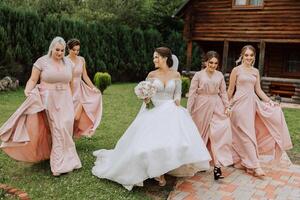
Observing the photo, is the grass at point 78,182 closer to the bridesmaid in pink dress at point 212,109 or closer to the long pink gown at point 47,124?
the long pink gown at point 47,124

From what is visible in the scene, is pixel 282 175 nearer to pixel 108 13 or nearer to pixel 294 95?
pixel 294 95

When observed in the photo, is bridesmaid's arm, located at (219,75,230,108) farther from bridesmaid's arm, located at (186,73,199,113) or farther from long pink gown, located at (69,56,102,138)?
long pink gown, located at (69,56,102,138)

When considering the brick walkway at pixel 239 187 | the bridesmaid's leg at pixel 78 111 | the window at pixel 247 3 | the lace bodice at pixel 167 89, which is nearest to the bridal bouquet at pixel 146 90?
the lace bodice at pixel 167 89

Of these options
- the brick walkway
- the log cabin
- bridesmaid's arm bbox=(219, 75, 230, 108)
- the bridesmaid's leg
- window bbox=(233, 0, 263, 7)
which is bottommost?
the brick walkway

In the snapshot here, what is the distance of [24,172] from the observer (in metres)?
5.99

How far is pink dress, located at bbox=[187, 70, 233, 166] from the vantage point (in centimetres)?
614

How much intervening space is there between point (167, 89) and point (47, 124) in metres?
1.90

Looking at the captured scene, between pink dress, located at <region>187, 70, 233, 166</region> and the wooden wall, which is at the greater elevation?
the wooden wall

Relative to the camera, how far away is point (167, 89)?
224 inches

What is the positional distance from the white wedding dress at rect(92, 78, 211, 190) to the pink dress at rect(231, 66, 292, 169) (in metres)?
1.21

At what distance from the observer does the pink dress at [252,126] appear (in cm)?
642

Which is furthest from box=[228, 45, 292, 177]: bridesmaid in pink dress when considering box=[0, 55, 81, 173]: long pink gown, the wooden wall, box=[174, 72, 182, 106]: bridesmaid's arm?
the wooden wall

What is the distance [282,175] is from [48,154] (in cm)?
371

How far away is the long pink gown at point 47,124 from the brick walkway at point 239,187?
175 centimetres
